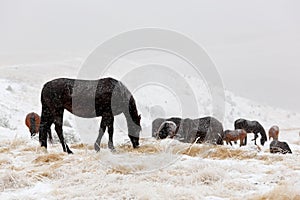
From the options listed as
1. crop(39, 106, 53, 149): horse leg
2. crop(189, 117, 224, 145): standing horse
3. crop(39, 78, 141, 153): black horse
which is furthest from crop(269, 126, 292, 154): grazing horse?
crop(39, 106, 53, 149): horse leg

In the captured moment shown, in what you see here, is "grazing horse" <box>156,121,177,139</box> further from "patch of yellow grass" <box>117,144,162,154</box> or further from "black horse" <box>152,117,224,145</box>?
"patch of yellow grass" <box>117,144,162,154</box>

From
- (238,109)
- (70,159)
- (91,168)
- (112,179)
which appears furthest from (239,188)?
(238,109)

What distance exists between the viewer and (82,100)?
8.77m

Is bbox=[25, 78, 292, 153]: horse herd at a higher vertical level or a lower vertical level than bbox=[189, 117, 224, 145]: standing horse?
higher

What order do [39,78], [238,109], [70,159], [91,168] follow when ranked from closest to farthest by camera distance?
[91,168] < [70,159] < [39,78] < [238,109]

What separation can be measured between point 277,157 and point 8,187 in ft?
16.3

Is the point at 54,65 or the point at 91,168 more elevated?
the point at 54,65

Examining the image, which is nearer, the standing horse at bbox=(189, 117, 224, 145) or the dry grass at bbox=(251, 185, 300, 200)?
the dry grass at bbox=(251, 185, 300, 200)

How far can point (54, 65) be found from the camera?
61.6 metres

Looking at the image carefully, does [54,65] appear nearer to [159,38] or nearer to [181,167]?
[159,38]

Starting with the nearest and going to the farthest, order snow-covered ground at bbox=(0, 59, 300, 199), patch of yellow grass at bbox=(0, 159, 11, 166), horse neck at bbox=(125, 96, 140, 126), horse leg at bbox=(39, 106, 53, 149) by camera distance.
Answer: snow-covered ground at bbox=(0, 59, 300, 199) → patch of yellow grass at bbox=(0, 159, 11, 166) → horse leg at bbox=(39, 106, 53, 149) → horse neck at bbox=(125, 96, 140, 126)

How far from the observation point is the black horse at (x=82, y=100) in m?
8.74

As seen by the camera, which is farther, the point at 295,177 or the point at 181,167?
the point at 181,167

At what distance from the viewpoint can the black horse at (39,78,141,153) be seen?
874 centimetres
